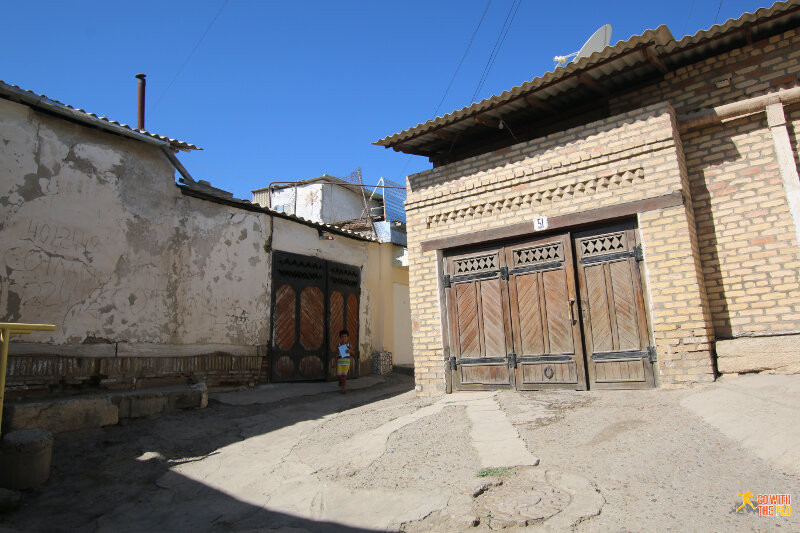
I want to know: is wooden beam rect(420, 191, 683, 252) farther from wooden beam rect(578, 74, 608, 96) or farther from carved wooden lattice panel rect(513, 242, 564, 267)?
wooden beam rect(578, 74, 608, 96)

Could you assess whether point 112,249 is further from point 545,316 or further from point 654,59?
point 654,59

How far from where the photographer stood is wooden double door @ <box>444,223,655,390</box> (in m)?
6.21

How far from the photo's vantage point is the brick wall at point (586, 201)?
5809 millimetres

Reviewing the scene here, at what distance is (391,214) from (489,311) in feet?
45.7

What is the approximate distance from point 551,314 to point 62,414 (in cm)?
612

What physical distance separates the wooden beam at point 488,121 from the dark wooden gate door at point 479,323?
1995mm

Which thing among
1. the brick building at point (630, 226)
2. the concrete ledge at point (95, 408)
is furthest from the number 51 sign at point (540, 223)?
the concrete ledge at point (95, 408)

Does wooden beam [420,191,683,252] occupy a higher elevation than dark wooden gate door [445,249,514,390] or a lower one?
higher

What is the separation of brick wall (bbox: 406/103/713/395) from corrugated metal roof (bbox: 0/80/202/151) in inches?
162

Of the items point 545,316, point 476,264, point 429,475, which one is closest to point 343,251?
point 476,264

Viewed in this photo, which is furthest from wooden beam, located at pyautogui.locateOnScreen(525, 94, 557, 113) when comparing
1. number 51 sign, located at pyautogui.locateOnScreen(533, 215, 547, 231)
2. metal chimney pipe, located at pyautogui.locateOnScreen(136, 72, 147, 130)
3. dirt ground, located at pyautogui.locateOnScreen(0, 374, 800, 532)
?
metal chimney pipe, located at pyautogui.locateOnScreen(136, 72, 147, 130)

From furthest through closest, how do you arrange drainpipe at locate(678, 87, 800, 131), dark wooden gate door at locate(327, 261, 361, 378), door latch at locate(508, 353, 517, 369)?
dark wooden gate door at locate(327, 261, 361, 378) < door latch at locate(508, 353, 517, 369) < drainpipe at locate(678, 87, 800, 131)

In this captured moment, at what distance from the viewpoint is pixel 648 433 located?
4281 mm

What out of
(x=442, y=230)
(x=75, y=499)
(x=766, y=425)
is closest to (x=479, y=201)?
(x=442, y=230)
